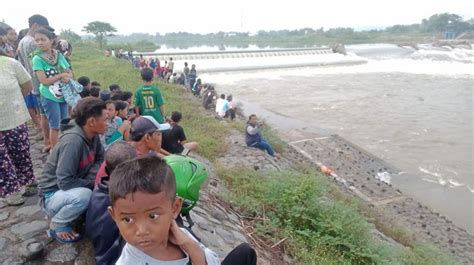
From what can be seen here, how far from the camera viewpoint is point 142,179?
4.92ft

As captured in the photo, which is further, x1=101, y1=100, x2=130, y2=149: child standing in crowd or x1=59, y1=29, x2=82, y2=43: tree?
x1=59, y1=29, x2=82, y2=43: tree

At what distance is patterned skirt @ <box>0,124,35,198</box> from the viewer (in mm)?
3205

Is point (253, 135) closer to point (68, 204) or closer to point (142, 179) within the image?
point (68, 204)

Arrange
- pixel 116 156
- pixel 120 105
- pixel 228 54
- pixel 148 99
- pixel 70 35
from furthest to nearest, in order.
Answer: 1. pixel 70 35
2. pixel 228 54
3. pixel 148 99
4. pixel 120 105
5. pixel 116 156

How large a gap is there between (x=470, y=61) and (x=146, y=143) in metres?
42.1

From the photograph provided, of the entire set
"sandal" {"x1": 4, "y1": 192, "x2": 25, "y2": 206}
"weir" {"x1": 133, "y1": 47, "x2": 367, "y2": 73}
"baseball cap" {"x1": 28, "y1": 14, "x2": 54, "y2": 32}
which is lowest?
"weir" {"x1": 133, "y1": 47, "x2": 367, "y2": 73}

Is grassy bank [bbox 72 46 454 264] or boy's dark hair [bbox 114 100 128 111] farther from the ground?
boy's dark hair [bbox 114 100 128 111]

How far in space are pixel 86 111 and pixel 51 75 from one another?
4.90 ft

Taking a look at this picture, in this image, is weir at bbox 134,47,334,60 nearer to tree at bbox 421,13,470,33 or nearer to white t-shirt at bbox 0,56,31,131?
white t-shirt at bbox 0,56,31,131

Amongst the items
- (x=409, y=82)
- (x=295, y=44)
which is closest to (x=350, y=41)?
(x=295, y=44)

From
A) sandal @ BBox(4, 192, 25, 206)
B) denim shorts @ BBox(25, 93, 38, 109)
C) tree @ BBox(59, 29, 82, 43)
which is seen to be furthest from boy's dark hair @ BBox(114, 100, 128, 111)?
tree @ BBox(59, 29, 82, 43)

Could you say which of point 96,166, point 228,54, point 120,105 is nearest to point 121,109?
point 120,105

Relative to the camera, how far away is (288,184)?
17.9 feet

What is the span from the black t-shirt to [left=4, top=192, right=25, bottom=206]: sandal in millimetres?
1572
